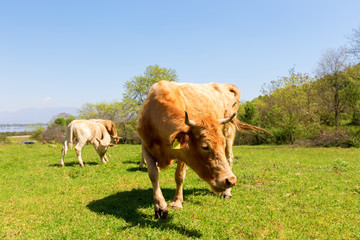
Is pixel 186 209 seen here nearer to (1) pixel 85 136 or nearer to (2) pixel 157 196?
(2) pixel 157 196

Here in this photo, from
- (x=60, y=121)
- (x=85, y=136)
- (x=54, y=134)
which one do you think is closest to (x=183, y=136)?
(x=85, y=136)

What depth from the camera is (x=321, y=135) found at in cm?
2697

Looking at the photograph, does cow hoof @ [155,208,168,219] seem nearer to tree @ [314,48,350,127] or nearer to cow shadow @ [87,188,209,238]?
cow shadow @ [87,188,209,238]

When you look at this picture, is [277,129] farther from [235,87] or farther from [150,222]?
[150,222]

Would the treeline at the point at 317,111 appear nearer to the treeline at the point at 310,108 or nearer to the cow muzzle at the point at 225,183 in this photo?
the treeline at the point at 310,108

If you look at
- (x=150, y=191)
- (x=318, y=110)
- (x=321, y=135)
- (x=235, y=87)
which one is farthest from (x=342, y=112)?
(x=150, y=191)

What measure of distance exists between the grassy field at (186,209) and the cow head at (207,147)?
1123 mm

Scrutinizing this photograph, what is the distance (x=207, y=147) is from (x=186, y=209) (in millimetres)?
2041

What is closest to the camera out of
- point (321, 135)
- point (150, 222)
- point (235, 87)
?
point (150, 222)

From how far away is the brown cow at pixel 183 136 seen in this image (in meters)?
3.98

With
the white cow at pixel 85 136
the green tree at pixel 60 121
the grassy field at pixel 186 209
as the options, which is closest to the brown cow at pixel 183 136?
the grassy field at pixel 186 209

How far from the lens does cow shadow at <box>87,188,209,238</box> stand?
4469 millimetres

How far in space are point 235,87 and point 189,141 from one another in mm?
4367

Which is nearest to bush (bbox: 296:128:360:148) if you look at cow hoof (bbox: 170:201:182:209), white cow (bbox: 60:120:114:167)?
white cow (bbox: 60:120:114:167)
